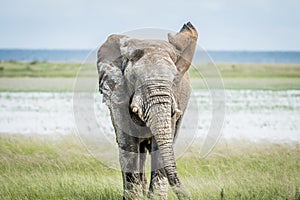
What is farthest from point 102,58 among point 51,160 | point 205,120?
point 205,120

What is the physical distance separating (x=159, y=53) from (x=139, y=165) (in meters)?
2.12

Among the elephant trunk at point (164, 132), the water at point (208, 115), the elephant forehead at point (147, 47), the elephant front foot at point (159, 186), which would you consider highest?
the elephant forehead at point (147, 47)

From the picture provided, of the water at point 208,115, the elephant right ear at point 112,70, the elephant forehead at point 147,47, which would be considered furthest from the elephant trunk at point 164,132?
the water at point 208,115

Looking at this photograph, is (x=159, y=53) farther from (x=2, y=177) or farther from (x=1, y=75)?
(x=1, y=75)

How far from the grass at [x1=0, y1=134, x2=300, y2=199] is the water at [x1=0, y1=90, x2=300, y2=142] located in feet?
11.8

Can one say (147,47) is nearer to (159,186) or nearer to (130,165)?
(130,165)

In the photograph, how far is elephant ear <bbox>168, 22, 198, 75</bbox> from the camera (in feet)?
29.0

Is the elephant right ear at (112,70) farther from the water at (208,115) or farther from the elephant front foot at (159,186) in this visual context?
the water at (208,115)

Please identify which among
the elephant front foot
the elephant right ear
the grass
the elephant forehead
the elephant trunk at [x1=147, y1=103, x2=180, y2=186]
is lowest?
the grass

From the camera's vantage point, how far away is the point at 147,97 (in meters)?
7.83

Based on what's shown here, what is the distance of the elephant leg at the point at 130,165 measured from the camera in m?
9.05

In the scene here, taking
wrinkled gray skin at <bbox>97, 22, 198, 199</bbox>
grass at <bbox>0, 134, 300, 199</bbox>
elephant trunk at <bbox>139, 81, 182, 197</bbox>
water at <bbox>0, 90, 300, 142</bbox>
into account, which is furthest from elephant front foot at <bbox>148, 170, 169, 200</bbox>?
water at <bbox>0, 90, 300, 142</bbox>

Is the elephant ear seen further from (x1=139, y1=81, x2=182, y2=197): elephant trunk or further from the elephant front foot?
the elephant front foot

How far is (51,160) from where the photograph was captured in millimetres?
13211
